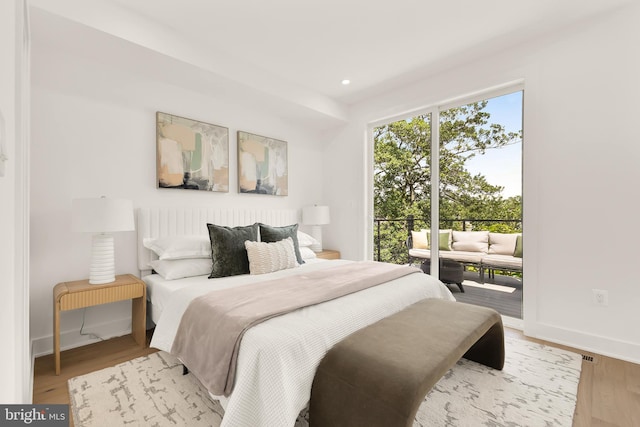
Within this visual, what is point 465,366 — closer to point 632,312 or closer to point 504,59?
point 632,312

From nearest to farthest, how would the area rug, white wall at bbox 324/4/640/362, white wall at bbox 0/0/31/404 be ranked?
white wall at bbox 0/0/31/404, the area rug, white wall at bbox 324/4/640/362

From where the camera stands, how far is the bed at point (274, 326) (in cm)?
127

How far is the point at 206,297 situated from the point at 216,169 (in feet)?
6.10

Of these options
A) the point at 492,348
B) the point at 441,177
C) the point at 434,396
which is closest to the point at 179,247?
the point at 434,396

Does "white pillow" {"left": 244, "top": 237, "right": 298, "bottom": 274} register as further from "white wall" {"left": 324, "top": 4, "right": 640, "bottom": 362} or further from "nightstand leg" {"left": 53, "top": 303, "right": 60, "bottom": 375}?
"white wall" {"left": 324, "top": 4, "right": 640, "bottom": 362}

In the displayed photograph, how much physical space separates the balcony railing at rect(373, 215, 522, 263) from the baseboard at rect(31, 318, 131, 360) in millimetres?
3065

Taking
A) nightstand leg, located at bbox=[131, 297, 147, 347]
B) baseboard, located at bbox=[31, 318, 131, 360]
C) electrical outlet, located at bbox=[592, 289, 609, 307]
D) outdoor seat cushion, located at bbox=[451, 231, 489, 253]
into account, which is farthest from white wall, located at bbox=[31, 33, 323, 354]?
electrical outlet, located at bbox=[592, 289, 609, 307]

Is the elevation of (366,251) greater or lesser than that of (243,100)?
lesser

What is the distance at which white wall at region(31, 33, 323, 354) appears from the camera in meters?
2.37

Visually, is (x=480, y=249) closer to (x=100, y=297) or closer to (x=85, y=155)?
(x=100, y=297)

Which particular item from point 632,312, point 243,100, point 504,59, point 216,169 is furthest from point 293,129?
point 632,312

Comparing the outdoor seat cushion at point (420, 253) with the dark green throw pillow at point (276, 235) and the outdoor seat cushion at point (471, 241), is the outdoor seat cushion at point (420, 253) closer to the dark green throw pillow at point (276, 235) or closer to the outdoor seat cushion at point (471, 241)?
the outdoor seat cushion at point (471, 241)

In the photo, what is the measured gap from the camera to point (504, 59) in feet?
9.56

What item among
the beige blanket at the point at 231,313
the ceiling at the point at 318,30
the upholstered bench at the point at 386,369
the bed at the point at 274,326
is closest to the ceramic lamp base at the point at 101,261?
the bed at the point at 274,326
